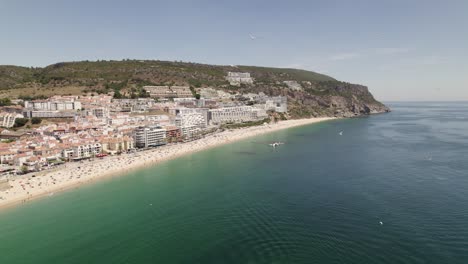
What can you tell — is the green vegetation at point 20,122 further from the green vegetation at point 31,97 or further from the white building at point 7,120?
the green vegetation at point 31,97

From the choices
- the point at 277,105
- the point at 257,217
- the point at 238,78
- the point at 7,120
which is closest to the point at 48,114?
the point at 7,120

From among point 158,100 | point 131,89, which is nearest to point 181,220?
point 158,100

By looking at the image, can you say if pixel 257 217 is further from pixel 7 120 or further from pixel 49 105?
pixel 49 105

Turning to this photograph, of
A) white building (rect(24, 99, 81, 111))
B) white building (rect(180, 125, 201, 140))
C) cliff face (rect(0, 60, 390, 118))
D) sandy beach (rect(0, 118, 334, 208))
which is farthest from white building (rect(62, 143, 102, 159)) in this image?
cliff face (rect(0, 60, 390, 118))

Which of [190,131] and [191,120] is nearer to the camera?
[190,131]

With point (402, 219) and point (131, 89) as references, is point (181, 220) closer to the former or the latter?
point (402, 219)

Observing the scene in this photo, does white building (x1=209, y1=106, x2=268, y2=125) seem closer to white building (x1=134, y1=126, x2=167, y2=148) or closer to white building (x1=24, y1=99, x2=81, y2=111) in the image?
white building (x1=134, y1=126, x2=167, y2=148)
